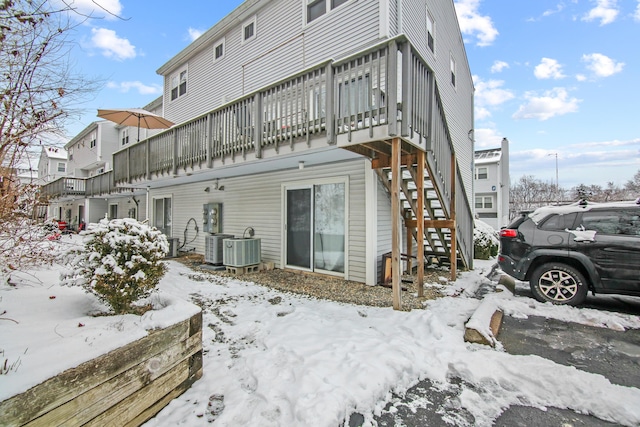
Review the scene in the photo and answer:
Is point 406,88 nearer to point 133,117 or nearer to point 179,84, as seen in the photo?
point 133,117

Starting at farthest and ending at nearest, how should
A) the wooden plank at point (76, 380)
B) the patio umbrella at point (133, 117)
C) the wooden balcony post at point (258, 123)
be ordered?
the patio umbrella at point (133, 117) < the wooden balcony post at point (258, 123) < the wooden plank at point (76, 380)

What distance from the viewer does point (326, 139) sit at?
4625mm

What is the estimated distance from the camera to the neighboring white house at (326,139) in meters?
4.36

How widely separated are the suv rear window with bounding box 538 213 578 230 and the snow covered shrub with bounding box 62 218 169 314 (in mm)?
5526

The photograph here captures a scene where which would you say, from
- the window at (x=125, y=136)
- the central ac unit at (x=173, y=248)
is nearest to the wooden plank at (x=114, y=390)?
the central ac unit at (x=173, y=248)

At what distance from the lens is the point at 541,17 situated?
964cm

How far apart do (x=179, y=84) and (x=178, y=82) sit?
6.2 inches

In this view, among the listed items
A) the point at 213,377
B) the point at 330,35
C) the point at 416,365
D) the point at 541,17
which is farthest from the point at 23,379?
the point at 541,17

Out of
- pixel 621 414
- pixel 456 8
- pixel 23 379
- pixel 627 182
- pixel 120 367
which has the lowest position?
pixel 621 414

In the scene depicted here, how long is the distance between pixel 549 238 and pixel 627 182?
44.2 metres

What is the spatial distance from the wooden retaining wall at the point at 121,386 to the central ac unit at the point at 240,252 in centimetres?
443

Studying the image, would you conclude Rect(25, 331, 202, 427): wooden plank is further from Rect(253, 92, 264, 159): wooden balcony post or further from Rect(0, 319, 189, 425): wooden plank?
Rect(253, 92, 264, 159): wooden balcony post

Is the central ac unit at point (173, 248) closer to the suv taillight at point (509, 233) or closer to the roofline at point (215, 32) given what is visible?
the roofline at point (215, 32)

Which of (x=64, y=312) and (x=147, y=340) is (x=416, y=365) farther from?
(x=64, y=312)
